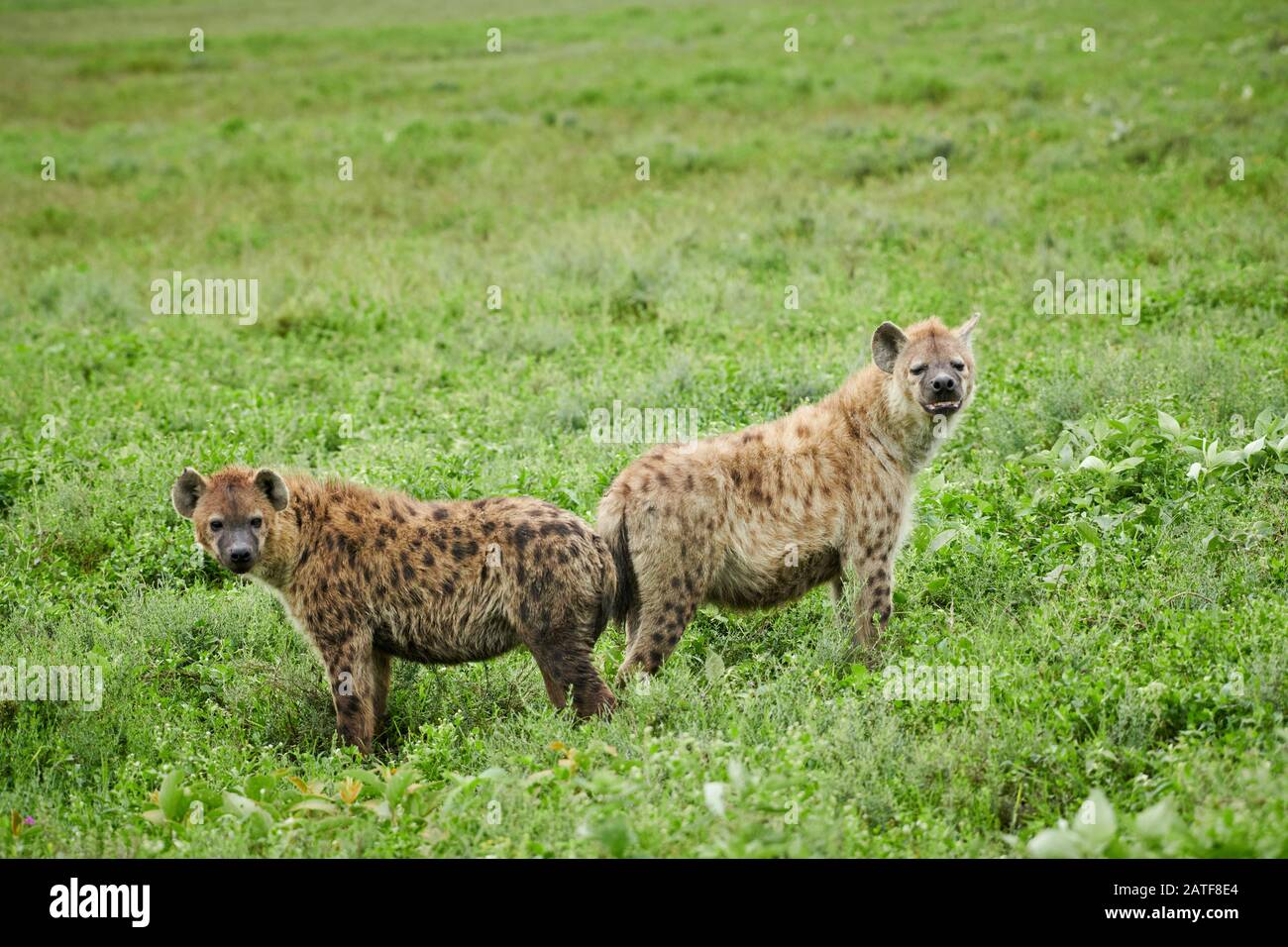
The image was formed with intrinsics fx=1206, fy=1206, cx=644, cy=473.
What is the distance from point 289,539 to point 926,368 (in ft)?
11.1

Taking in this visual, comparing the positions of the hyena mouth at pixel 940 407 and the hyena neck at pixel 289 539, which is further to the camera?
the hyena mouth at pixel 940 407

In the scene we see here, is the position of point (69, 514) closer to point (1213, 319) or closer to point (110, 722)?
point (110, 722)

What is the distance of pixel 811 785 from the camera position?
4.51 m

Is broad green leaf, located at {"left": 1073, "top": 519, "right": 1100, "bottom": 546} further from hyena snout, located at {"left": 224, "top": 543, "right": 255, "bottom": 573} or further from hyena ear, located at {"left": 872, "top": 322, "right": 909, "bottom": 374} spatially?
hyena snout, located at {"left": 224, "top": 543, "right": 255, "bottom": 573}

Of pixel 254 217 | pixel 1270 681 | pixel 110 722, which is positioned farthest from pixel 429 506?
pixel 254 217

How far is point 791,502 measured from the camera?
6125mm

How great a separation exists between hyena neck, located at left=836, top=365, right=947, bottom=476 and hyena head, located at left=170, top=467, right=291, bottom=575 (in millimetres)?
2993

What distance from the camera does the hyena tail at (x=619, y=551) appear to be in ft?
19.5

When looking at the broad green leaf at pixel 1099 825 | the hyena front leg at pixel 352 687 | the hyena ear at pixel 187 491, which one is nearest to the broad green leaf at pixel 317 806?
the hyena front leg at pixel 352 687

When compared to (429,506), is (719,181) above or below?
above

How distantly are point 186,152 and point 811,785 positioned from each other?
1793cm

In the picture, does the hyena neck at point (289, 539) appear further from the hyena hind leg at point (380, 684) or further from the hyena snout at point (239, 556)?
the hyena hind leg at point (380, 684)

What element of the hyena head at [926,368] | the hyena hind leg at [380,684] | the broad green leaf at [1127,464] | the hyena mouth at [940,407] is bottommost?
the hyena hind leg at [380,684]

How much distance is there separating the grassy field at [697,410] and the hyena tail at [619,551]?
542 millimetres
